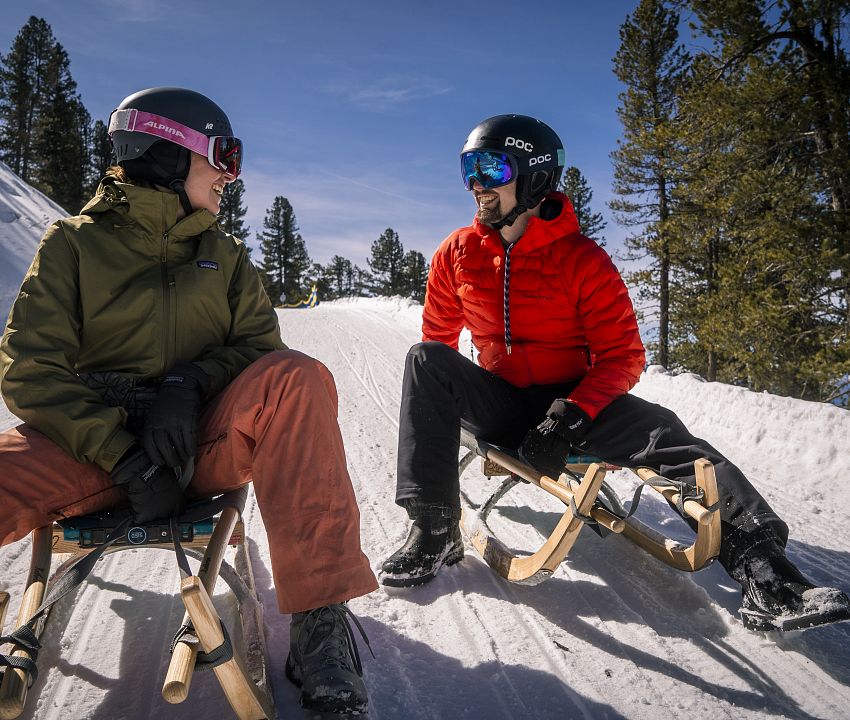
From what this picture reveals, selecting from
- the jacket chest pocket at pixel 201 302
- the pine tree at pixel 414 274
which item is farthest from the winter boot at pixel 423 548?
the pine tree at pixel 414 274

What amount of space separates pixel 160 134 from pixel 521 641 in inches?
88.0

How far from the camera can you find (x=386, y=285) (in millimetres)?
54312

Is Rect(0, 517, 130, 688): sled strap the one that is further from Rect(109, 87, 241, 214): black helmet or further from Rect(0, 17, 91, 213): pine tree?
Rect(0, 17, 91, 213): pine tree

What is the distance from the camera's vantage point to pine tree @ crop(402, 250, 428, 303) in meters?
51.4

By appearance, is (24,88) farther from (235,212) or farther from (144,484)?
(144,484)

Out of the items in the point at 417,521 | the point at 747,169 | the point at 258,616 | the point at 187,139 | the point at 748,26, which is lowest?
the point at 258,616

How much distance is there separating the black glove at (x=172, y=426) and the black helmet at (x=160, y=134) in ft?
2.57

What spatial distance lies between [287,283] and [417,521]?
169 ft

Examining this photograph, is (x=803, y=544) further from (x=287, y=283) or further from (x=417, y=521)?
(x=287, y=283)

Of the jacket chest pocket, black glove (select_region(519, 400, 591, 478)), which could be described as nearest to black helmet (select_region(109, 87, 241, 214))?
the jacket chest pocket

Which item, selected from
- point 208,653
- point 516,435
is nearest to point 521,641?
point 516,435

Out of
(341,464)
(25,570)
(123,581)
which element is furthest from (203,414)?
(25,570)

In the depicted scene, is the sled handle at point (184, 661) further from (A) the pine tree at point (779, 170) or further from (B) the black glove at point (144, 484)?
(A) the pine tree at point (779, 170)

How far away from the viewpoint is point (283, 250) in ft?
170
